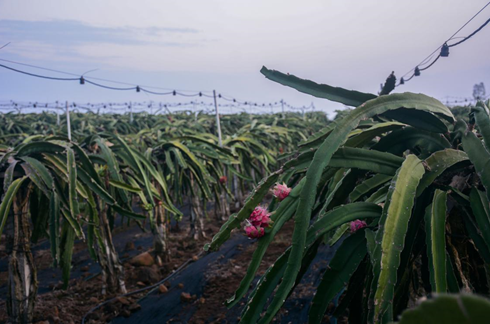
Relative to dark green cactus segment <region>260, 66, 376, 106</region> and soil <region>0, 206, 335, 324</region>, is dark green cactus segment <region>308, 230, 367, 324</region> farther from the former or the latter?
soil <region>0, 206, 335, 324</region>

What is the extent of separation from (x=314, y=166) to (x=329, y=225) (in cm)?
20

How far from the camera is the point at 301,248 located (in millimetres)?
1056

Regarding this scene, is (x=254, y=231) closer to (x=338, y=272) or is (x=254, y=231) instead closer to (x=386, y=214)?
(x=338, y=272)

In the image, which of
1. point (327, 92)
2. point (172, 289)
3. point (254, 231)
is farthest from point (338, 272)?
point (172, 289)

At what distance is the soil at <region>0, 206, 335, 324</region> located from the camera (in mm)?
3191

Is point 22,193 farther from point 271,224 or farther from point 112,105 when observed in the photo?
point 112,105

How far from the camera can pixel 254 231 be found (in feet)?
3.91

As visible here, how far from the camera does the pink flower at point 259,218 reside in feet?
3.95

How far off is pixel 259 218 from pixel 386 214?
365 mm

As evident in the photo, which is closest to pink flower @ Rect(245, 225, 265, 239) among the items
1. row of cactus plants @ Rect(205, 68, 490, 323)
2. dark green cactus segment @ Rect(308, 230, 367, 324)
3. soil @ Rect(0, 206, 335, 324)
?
row of cactus plants @ Rect(205, 68, 490, 323)

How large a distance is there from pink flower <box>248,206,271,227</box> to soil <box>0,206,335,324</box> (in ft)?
6.16

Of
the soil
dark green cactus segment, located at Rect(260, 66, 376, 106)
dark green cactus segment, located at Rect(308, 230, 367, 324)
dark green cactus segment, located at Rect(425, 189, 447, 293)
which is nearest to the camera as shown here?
dark green cactus segment, located at Rect(425, 189, 447, 293)

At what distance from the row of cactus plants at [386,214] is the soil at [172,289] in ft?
5.82

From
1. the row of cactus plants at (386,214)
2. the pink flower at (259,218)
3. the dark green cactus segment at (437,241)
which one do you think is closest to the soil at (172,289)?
the row of cactus plants at (386,214)
